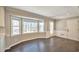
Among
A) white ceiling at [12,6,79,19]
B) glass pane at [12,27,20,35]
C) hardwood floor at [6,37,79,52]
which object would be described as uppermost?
white ceiling at [12,6,79,19]

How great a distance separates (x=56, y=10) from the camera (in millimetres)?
1989

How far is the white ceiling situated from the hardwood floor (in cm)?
50

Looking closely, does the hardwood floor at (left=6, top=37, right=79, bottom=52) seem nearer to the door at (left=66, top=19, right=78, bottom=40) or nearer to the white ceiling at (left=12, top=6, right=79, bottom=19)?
the door at (left=66, top=19, right=78, bottom=40)

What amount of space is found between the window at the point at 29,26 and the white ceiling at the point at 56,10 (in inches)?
8.6

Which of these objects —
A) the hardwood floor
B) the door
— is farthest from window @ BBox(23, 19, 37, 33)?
the door

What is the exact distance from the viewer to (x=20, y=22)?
1946mm

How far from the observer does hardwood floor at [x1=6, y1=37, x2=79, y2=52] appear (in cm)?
197

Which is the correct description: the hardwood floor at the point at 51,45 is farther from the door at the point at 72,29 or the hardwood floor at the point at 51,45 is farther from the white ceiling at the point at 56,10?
the white ceiling at the point at 56,10

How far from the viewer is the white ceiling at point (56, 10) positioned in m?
1.94

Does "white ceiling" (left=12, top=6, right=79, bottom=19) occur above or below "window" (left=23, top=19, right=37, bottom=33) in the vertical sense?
above
